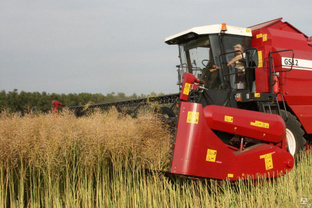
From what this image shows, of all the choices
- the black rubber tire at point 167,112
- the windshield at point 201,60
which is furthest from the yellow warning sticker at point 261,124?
→ the black rubber tire at point 167,112

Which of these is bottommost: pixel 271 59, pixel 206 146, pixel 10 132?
pixel 206 146

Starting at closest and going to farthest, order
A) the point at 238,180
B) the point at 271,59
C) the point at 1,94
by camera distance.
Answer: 1. the point at 238,180
2. the point at 271,59
3. the point at 1,94

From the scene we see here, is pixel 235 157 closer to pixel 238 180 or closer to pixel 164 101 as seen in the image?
pixel 238 180

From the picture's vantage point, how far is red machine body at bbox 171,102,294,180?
10.7 ft

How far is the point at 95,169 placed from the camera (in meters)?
3.65

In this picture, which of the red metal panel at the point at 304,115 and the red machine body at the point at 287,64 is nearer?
the red machine body at the point at 287,64

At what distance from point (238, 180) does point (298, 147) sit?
5.86 ft

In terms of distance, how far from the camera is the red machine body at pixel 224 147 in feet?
10.7

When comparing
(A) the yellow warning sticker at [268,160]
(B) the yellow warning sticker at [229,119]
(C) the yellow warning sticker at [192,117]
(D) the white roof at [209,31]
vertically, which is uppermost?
(D) the white roof at [209,31]

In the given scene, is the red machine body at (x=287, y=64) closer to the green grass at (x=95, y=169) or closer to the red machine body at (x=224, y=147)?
the red machine body at (x=224, y=147)

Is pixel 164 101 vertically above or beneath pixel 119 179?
above

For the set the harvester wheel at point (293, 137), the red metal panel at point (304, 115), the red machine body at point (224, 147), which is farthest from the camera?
the red metal panel at point (304, 115)

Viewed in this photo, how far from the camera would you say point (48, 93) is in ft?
37.0

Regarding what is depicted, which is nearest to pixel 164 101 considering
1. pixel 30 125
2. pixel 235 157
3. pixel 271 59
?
pixel 271 59
